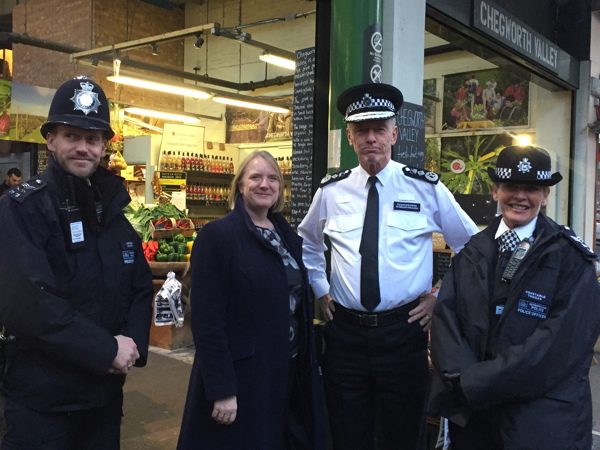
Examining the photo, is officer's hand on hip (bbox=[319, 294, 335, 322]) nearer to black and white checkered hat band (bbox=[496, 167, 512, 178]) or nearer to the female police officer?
the female police officer

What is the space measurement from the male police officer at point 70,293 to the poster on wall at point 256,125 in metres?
9.18

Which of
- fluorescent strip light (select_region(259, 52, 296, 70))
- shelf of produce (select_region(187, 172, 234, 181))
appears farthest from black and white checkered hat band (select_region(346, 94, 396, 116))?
shelf of produce (select_region(187, 172, 234, 181))

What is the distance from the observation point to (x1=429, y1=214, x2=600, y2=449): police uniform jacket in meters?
1.75

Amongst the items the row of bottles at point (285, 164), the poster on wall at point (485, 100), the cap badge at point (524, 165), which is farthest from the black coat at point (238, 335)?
the row of bottles at point (285, 164)

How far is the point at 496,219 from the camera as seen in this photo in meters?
2.11

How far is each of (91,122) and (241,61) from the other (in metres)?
10.4

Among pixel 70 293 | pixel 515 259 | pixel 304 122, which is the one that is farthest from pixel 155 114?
pixel 515 259

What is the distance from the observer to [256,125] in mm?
11852

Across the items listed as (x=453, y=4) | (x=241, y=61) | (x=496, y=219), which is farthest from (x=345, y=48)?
(x=241, y=61)

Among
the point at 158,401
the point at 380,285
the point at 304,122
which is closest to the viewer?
the point at 380,285

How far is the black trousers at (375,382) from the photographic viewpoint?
234 centimetres

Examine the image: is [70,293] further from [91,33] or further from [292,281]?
[91,33]

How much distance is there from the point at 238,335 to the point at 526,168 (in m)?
1.19

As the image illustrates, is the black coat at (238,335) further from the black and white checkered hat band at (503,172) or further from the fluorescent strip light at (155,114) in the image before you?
the fluorescent strip light at (155,114)
